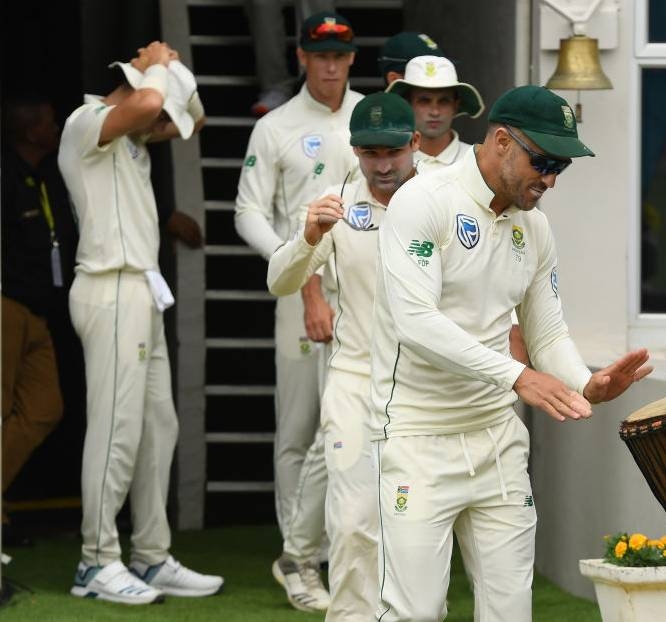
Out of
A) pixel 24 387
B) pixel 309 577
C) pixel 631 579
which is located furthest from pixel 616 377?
pixel 24 387

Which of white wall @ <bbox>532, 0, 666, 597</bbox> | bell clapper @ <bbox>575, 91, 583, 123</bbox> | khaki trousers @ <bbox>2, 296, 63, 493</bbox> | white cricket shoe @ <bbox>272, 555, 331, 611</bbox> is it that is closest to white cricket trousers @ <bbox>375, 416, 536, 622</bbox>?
white cricket shoe @ <bbox>272, 555, 331, 611</bbox>

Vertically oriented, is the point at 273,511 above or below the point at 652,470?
below

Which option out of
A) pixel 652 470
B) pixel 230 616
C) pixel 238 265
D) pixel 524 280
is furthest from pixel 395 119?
pixel 238 265

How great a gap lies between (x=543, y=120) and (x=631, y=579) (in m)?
1.54

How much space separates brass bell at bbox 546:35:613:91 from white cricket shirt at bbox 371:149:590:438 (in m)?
2.29

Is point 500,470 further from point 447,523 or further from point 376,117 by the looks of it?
point 376,117

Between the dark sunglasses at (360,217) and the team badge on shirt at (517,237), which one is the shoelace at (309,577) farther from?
the team badge on shirt at (517,237)

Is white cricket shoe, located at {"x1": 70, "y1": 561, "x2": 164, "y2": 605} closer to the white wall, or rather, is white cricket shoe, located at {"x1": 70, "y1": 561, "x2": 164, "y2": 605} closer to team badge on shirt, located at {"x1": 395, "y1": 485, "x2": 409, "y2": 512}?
the white wall

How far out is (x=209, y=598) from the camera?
779cm

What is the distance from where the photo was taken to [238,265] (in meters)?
10.3

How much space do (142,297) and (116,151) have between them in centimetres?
64

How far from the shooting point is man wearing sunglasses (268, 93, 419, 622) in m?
6.29

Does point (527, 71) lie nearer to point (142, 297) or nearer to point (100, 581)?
point (142, 297)

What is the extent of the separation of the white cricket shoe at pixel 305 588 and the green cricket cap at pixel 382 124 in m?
2.09
